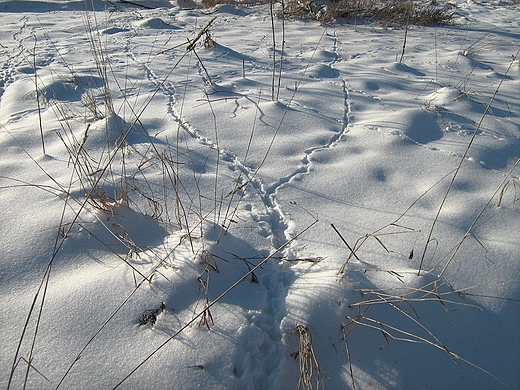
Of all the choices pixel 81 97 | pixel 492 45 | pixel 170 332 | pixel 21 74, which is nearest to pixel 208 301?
pixel 170 332

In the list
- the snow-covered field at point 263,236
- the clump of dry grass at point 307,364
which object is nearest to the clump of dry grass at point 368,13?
the snow-covered field at point 263,236

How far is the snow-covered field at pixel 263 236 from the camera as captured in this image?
1.03 m

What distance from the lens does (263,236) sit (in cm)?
152

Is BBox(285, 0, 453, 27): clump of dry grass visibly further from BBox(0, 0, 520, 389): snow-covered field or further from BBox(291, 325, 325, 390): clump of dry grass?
BBox(291, 325, 325, 390): clump of dry grass

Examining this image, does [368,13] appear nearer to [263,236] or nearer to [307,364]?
[263,236]

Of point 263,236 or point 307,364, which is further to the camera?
point 263,236

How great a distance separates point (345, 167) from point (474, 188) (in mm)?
652

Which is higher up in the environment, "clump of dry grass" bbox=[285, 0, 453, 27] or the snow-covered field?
"clump of dry grass" bbox=[285, 0, 453, 27]

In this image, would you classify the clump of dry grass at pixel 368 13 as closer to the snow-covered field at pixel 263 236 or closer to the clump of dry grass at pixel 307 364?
the snow-covered field at pixel 263 236

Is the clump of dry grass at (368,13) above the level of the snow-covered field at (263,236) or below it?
above

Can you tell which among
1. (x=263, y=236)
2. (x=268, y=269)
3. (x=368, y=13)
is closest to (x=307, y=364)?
(x=268, y=269)

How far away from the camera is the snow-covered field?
1034 millimetres

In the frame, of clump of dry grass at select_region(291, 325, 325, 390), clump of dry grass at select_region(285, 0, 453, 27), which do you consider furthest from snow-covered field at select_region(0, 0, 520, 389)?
clump of dry grass at select_region(285, 0, 453, 27)

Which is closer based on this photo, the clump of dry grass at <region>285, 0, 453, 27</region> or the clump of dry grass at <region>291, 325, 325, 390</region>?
the clump of dry grass at <region>291, 325, 325, 390</region>
